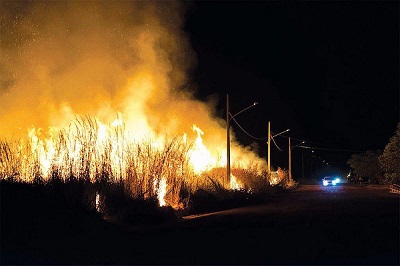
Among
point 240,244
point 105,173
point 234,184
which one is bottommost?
point 240,244

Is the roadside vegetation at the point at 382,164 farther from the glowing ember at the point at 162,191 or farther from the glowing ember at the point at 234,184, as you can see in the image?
the glowing ember at the point at 162,191

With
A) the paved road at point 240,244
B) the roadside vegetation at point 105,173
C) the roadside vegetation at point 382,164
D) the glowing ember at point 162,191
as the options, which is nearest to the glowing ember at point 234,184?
the roadside vegetation at point 105,173

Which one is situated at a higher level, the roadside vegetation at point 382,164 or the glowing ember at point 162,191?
the roadside vegetation at point 382,164

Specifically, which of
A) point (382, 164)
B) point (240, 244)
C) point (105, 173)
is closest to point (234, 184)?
point (105, 173)

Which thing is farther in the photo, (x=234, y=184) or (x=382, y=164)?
(x=382, y=164)

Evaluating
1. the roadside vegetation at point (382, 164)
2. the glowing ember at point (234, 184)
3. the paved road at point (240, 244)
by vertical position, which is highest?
the roadside vegetation at point (382, 164)

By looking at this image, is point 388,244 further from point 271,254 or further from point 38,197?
point 38,197

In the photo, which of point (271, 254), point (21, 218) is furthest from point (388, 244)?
point (21, 218)

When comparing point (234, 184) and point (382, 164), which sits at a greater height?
point (382, 164)

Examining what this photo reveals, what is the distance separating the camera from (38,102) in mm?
37156

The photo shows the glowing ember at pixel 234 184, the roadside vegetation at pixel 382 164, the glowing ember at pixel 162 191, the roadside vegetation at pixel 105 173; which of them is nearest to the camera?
the roadside vegetation at pixel 105 173

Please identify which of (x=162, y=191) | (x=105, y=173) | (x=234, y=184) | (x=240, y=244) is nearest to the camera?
(x=240, y=244)

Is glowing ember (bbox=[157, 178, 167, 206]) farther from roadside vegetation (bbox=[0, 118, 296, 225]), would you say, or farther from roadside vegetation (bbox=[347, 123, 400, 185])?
roadside vegetation (bbox=[347, 123, 400, 185])

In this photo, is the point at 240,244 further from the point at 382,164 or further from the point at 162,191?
the point at 382,164
